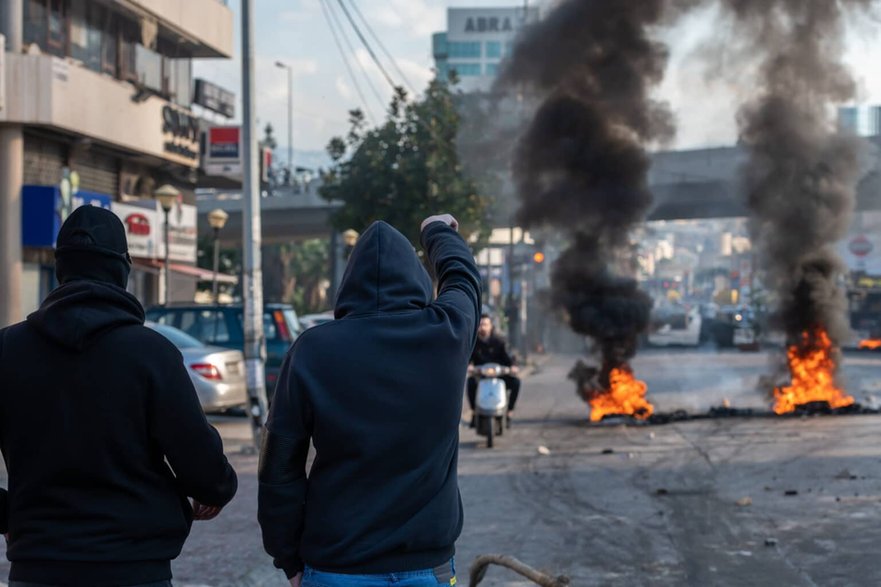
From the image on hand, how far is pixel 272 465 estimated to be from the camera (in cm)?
311

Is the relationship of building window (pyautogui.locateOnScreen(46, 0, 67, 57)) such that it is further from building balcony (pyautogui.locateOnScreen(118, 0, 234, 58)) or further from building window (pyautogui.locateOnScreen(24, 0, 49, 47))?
building balcony (pyautogui.locateOnScreen(118, 0, 234, 58))

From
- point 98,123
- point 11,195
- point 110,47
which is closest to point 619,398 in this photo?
point 11,195

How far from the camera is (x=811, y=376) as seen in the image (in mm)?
19062

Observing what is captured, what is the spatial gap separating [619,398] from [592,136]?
190 inches

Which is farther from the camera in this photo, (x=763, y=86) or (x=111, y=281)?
(x=763, y=86)

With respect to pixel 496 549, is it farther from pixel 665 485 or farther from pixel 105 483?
pixel 105 483

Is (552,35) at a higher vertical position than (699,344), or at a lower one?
higher

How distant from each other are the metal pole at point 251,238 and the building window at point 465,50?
13596 centimetres

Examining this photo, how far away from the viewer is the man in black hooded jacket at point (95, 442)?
9.87 ft

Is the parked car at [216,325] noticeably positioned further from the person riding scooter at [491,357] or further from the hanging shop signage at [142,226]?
the hanging shop signage at [142,226]

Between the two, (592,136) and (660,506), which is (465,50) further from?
(660,506)

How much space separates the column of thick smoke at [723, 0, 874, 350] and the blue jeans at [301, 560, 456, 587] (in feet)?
57.7

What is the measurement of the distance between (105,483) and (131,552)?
190mm

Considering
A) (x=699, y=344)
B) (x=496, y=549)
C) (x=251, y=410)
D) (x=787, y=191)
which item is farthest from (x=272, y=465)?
(x=699, y=344)
